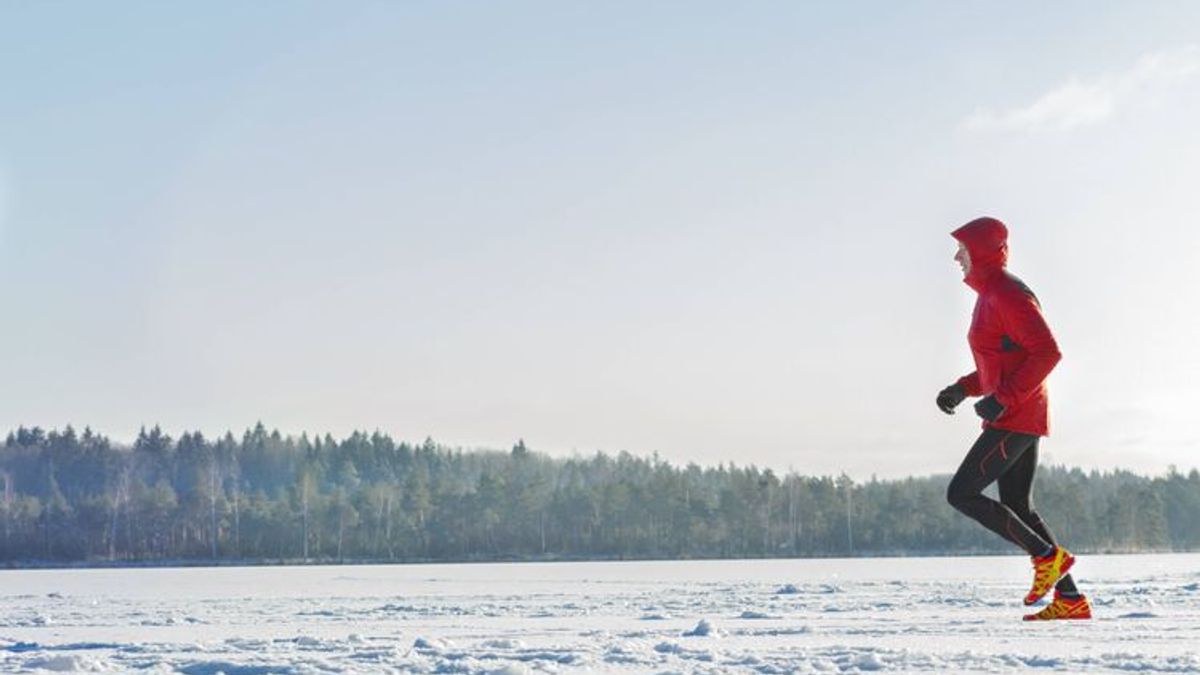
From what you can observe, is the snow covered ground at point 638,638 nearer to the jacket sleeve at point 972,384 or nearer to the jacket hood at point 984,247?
the jacket sleeve at point 972,384

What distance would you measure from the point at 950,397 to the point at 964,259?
2.38ft

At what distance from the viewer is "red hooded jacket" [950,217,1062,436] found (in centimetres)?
688

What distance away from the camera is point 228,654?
707 cm

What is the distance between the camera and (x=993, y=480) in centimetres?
706

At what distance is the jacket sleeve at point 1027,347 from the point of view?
6863 millimetres

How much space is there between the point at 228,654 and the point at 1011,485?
4.11m

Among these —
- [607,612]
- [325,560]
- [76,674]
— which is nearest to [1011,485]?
[76,674]

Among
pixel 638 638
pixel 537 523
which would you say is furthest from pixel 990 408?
pixel 537 523

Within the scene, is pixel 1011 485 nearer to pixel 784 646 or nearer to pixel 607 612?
pixel 784 646

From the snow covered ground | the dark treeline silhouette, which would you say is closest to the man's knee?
the snow covered ground

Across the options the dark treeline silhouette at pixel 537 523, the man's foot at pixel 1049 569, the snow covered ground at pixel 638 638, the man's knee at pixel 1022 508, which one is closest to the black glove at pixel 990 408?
the man's knee at pixel 1022 508

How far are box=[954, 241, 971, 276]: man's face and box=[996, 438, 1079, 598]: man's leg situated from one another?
0.93 m

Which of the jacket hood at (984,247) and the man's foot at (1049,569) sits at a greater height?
the jacket hood at (984,247)

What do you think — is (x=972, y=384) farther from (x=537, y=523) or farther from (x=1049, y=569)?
(x=537, y=523)
